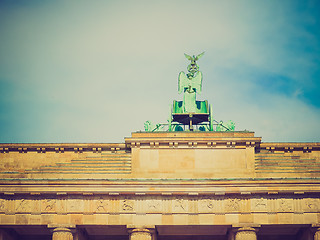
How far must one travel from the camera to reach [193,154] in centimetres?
5288

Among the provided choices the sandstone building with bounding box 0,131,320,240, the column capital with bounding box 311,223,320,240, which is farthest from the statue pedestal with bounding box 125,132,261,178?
the column capital with bounding box 311,223,320,240

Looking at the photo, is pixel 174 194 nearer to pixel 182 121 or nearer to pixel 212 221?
pixel 212 221

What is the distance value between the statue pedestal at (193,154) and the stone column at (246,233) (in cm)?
374

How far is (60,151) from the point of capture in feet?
176

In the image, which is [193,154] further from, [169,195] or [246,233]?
[246,233]

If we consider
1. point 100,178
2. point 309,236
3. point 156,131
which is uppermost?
point 156,131

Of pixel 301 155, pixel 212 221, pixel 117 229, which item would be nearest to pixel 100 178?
pixel 117 229

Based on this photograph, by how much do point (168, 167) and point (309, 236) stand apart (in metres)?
9.92

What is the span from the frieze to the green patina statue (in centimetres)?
799

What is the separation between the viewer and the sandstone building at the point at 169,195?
50.6 metres

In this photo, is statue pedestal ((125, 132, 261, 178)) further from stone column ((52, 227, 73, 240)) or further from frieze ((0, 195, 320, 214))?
stone column ((52, 227, 73, 240))

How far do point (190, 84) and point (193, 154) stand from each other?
6.43 metres

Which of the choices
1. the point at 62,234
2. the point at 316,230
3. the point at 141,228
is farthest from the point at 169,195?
the point at 316,230

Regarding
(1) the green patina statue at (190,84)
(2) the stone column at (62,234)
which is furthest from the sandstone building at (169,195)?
(1) the green patina statue at (190,84)
